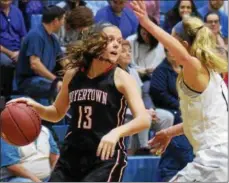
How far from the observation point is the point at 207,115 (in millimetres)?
4336

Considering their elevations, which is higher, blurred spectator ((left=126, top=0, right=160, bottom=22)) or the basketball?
blurred spectator ((left=126, top=0, right=160, bottom=22))

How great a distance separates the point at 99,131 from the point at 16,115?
59 centimetres

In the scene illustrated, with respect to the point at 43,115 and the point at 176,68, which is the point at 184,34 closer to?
the point at 43,115

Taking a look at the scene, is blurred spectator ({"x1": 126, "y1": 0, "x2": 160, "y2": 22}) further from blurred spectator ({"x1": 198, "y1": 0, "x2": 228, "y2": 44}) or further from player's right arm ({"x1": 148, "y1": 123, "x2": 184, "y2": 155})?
player's right arm ({"x1": 148, "y1": 123, "x2": 184, "y2": 155})

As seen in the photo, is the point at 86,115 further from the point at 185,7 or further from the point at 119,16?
the point at 185,7

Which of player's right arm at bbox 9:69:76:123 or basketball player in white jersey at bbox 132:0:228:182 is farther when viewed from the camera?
player's right arm at bbox 9:69:76:123

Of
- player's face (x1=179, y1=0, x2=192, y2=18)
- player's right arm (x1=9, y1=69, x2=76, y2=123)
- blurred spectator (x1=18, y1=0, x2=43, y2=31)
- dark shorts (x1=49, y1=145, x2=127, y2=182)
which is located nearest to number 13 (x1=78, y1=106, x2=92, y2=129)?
dark shorts (x1=49, y1=145, x2=127, y2=182)

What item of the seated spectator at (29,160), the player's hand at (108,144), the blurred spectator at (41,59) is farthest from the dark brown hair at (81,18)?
the player's hand at (108,144)

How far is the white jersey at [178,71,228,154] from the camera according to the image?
433cm

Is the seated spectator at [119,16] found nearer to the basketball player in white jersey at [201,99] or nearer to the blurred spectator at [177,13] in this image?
the blurred spectator at [177,13]

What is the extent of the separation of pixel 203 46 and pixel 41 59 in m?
3.68

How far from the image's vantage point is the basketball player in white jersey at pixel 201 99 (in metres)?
4.25

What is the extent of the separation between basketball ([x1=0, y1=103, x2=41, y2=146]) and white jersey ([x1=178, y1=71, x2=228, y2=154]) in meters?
1.04

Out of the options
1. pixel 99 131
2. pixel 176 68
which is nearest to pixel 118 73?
pixel 99 131
